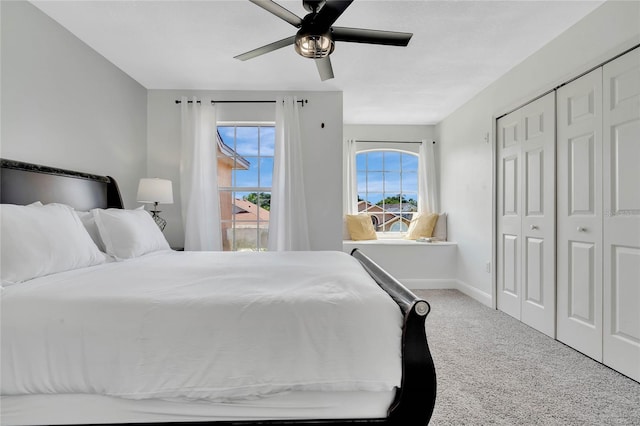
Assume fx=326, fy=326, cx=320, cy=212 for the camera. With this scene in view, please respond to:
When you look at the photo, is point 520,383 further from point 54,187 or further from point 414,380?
point 54,187

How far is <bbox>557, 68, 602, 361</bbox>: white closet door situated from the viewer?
233cm

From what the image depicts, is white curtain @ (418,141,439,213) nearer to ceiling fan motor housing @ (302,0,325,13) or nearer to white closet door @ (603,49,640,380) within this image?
white closet door @ (603,49,640,380)

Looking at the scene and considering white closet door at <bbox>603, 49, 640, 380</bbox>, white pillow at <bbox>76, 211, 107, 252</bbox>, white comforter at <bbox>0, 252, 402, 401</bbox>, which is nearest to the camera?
white comforter at <bbox>0, 252, 402, 401</bbox>

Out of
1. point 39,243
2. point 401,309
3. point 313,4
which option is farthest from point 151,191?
point 401,309

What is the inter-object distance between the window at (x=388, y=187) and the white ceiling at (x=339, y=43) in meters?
1.47

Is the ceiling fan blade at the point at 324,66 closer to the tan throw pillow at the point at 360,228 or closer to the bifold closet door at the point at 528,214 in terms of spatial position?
the bifold closet door at the point at 528,214

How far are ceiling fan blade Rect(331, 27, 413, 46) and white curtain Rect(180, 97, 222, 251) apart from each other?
2485 mm

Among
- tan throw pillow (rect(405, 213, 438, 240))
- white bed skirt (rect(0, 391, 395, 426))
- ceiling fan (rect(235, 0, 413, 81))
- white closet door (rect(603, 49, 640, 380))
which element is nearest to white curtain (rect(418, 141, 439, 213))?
tan throw pillow (rect(405, 213, 438, 240))

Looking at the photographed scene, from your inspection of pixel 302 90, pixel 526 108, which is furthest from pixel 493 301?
pixel 302 90

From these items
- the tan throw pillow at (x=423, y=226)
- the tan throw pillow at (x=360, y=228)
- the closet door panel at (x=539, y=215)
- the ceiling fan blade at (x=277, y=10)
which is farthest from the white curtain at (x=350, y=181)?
the ceiling fan blade at (x=277, y=10)

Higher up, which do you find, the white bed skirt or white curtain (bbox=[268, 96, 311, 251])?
white curtain (bbox=[268, 96, 311, 251])

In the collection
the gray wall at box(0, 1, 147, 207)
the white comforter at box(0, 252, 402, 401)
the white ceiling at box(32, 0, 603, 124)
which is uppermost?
the white ceiling at box(32, 0, 603, 124)

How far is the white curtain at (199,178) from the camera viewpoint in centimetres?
390

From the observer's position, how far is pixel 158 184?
3.31 meters
